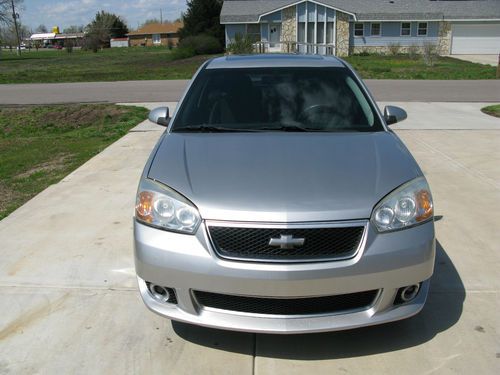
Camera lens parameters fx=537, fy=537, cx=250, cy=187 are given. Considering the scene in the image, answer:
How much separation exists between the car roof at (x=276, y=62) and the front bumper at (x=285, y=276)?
212 cm

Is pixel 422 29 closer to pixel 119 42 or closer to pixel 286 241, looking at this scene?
pixel 286 241

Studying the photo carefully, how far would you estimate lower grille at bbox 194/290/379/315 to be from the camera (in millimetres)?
2930

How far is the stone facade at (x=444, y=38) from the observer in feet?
130

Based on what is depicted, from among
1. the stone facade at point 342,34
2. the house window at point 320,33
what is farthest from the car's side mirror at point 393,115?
the house window at point 320,33

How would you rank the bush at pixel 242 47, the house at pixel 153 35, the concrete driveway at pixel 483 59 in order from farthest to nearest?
the house at pixel 153 35, the concrete driveway at pixel 483 59, the bush at pixel 242 47

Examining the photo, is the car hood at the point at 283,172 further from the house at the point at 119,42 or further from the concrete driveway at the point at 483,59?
the house at the point at 119,42

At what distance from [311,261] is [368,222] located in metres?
0.38

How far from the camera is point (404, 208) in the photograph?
3049 mm

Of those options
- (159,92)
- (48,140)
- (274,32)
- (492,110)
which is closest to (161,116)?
(48,140)

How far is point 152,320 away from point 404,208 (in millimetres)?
1766

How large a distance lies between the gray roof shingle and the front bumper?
38.2 m

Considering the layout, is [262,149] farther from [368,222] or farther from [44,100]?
[44,100]

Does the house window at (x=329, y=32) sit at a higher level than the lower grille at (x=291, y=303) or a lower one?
higher

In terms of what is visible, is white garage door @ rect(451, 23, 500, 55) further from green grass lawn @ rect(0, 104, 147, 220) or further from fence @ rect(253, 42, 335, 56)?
green grass lawn @ rect(0, 104, 147, 220)
